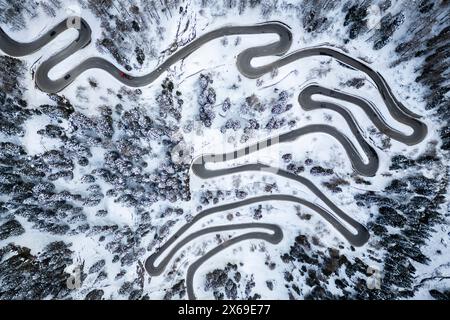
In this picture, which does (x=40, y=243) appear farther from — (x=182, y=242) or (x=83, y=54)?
(x=83, y=54)

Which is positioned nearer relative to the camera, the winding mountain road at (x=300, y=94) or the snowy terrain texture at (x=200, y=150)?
the snowy terrain texture at (x=200, y=150)

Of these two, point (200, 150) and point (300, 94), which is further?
point (200, 150)

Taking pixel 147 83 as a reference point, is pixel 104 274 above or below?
below

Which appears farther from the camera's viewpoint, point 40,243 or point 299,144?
point 299,144

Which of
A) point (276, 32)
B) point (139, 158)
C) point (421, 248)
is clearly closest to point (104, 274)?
point (139, 158)

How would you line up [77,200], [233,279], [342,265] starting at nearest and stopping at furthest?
[77,200]
[342,265]
[233,279]

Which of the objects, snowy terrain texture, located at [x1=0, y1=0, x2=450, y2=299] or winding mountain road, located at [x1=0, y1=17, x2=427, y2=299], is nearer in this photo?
snowy terrain texture, located at [x1=0, y1=0, x2=450, y2=299]

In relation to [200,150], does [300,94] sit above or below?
above

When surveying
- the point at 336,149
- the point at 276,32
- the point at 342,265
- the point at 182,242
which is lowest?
the point at 342,265
